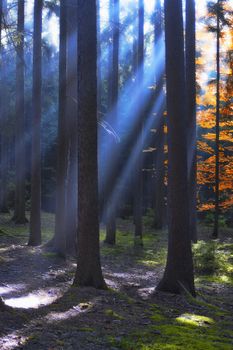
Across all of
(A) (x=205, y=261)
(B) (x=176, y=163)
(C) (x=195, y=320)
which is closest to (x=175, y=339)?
(C) (x=195, y=320)

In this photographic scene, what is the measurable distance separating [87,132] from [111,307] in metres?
3.38

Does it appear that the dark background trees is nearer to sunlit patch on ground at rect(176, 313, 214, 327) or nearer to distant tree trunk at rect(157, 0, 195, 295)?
distant tree trunk at rect(157, 0, 195, 295)

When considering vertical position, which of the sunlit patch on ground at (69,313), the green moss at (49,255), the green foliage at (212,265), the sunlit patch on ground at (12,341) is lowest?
the green foliage at (212,265)

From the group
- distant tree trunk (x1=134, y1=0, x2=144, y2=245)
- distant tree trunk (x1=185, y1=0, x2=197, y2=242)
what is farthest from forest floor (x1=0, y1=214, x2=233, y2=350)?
distant tree trunk (x1=134, y1=0, x2=144, y2=245)

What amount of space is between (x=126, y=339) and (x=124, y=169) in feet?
100

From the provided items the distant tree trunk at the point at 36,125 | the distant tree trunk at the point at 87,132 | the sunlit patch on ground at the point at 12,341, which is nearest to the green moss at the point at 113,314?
the distant tree trunk at the point at 87,132

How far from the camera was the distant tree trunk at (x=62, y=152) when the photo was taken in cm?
1339

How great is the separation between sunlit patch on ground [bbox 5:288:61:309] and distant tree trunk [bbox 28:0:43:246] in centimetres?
745

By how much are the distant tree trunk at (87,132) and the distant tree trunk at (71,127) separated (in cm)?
441

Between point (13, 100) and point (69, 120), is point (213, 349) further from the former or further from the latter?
point (13, 100)

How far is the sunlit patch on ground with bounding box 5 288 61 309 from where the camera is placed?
7.28 meters

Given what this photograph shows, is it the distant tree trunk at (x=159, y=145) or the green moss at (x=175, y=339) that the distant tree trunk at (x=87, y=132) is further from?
the distant tree trunk at (x=159, y=145)

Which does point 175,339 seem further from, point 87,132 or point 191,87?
point 191,87

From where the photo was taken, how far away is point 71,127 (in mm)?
13734
